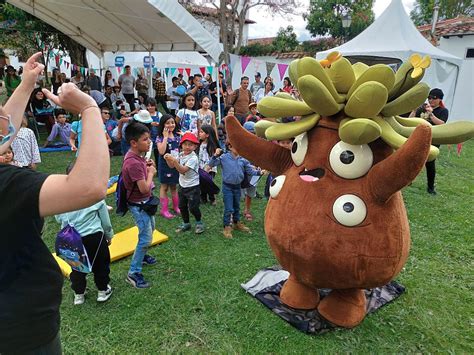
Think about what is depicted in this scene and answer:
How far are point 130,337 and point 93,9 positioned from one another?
9.83m

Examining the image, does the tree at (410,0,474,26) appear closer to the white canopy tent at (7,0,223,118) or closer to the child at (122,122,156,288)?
the white canopy tent at (7,0,223,118)

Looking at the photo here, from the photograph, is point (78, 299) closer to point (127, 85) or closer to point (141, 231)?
point (141, 231)

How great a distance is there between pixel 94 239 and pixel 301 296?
1926mm

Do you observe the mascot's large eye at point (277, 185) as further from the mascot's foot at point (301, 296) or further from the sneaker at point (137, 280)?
the sneaker at point (137, 280)

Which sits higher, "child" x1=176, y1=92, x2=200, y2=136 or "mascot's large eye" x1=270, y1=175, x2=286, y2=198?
"child" x1=176, y1=92, x2=200, y2=136

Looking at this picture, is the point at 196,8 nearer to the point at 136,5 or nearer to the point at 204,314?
the point at 136,5

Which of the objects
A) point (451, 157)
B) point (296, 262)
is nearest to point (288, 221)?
point (296, 262)

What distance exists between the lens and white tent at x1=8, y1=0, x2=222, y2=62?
8211 millimetres

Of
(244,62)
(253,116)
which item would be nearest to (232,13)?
(244,62)

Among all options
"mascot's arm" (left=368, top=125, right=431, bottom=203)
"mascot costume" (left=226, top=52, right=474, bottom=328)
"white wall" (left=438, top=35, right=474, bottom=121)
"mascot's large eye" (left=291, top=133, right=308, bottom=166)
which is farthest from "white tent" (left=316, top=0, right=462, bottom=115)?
"mascot's arm" (left=368, top=125, right=431, bottom=203)

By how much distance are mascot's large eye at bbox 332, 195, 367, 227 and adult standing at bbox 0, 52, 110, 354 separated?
5.52ft

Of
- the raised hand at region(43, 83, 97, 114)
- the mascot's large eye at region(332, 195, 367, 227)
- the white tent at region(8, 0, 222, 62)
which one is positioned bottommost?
the mascot's large eye at region(332, 195, 367, 227)

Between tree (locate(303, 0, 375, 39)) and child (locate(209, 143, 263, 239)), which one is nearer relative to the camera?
child (locate(209, 143, 263, 239))

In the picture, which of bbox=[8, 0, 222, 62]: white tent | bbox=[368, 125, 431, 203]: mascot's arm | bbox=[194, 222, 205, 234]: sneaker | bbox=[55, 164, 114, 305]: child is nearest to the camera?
bbox=[368, 125, 431, 203]: mascot's arm
